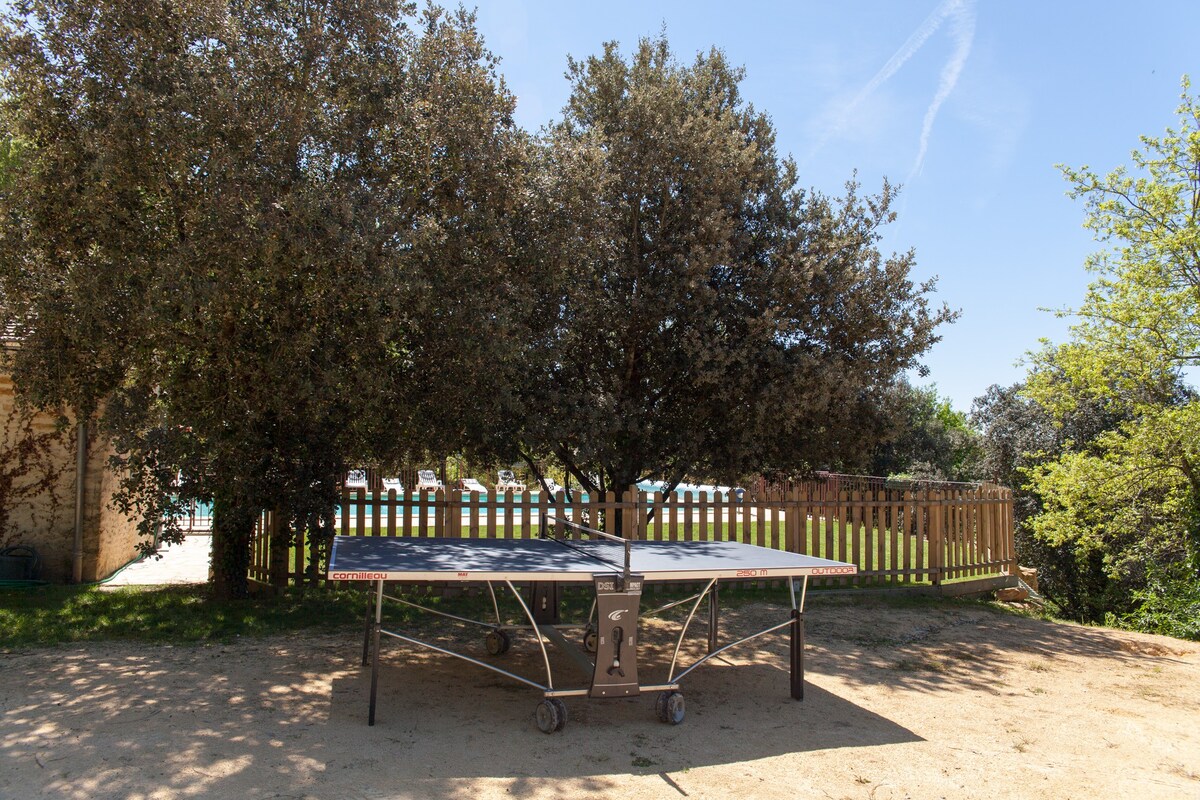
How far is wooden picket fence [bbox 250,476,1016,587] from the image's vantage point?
9914mm

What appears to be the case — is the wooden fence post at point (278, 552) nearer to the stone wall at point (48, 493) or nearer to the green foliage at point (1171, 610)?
the stone wall at point (48, 493)

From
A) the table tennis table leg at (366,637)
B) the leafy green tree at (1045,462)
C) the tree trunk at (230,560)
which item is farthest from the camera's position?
the leafy green tree at (1045,462)

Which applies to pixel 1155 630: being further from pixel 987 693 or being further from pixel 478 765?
pixel 478 765

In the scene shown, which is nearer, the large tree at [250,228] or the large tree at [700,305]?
the large tree at [250,228]

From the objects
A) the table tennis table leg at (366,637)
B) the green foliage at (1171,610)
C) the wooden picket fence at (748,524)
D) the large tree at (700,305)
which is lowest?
the green foliage at (1171,610)

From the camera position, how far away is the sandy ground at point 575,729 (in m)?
4.72

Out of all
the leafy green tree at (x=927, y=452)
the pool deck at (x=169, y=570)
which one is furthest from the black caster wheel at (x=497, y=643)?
the leafy green tree at (x=927, y=452)

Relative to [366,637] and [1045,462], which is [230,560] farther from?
[1045,462]

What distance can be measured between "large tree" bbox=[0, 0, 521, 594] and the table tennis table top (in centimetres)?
202

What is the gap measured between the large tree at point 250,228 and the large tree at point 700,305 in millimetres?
1786

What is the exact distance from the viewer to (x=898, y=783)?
16.1 ft

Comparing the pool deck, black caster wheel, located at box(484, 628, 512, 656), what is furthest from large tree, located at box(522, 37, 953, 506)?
the pool deck

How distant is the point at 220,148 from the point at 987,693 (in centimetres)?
830

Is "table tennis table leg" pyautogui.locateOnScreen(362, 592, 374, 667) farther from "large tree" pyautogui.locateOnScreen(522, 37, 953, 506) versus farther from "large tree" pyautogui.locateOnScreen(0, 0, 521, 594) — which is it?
"large tree" pyautogui.locateOnScreen(522, 37, 953, 506)
